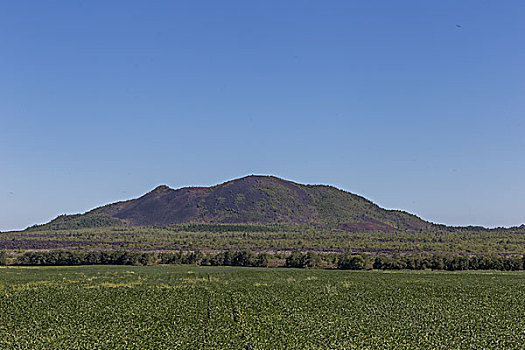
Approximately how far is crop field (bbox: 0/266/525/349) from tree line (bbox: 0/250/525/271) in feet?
150

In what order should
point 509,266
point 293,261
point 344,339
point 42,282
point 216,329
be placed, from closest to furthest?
point 344,339, point 216,329, point 42,282, point 509,266, point 293,261

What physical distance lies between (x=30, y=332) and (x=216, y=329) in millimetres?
11594

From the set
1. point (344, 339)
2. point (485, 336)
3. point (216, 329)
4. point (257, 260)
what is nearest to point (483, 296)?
point (485, 336)

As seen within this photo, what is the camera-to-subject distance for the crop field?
27781 millimetres

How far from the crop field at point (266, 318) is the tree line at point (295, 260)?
45.9 meters

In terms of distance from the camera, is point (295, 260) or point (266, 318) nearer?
point (266, 318)

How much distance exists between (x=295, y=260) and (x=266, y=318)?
2909 inches

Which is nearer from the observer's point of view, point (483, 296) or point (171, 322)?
point (171, 322)

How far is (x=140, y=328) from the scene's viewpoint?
104 ft

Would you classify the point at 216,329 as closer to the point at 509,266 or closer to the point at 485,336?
the point at 485,336

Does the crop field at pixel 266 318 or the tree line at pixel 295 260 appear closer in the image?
the crop field at pixel 266 318

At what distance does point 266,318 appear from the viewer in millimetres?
34844

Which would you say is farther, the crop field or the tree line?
the tree line

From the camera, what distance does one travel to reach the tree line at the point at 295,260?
329 ft
